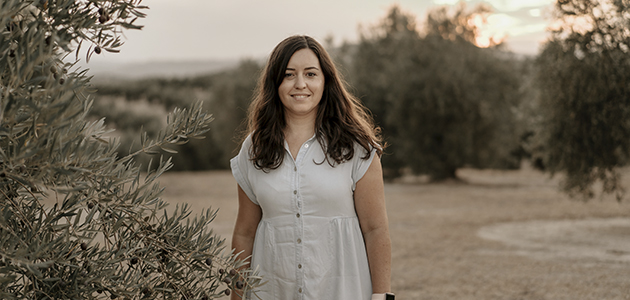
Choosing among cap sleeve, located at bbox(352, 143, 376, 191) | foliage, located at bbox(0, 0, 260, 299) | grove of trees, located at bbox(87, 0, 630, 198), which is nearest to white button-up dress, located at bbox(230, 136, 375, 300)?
cap sleeve, located at bbox(352, 143, 376, 191)

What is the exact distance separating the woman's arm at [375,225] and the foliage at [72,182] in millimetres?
870

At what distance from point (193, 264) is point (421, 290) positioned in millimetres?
6655

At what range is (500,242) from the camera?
37.3 ft

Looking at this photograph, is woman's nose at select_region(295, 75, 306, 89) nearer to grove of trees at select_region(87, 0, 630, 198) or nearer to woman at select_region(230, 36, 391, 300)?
woman at select_region(230, 36, 391, 300)

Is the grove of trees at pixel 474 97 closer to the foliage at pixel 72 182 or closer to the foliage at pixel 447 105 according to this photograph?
the foliage at pixel 447 105

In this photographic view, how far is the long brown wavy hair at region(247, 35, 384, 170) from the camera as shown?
2676mm

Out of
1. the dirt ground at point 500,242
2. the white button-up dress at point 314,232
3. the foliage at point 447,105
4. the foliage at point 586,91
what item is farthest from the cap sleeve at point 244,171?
the foliage at point 447,105

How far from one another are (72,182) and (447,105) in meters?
21.5

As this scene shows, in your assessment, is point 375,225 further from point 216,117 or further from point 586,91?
point 216,117

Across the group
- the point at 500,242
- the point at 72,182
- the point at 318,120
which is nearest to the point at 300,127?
the point at 318,120

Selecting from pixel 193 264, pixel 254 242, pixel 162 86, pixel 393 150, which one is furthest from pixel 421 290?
pixel 162 86

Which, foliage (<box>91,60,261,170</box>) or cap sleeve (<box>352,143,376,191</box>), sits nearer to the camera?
cap sleeve (<box>352,143,376,191</box>)

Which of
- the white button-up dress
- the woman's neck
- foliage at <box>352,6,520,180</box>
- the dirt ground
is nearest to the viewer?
the white button-up dress

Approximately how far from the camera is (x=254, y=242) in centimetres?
277
